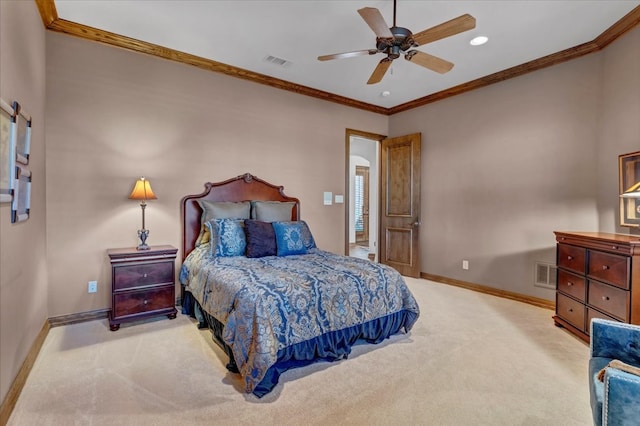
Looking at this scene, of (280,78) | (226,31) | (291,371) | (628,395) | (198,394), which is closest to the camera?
(628,395)

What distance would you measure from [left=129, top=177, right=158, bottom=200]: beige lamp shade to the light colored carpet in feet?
4.29

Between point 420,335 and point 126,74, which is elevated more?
point 126,74

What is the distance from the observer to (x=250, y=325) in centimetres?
213

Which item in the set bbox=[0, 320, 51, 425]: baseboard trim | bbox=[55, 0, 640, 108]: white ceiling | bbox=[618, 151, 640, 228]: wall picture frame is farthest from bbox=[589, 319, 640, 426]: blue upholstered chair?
bbox=[0, 320, 51, 425]: baseboard trim

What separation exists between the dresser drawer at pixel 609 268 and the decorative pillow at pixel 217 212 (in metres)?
3.55

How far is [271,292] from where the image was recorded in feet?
7.45

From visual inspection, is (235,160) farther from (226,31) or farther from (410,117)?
(410,117)

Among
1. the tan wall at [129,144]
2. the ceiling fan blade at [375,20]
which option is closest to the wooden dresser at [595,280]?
the ceiling fan blade at [375,20]

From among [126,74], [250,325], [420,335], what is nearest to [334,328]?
[250,325]

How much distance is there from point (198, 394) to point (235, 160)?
291 cm

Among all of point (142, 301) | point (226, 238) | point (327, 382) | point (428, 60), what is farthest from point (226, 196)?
point (428, 60)

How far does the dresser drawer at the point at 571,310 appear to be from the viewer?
2.94 metres

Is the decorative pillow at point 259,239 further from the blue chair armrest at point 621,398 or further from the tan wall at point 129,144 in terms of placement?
the blue chair armrest at point 621,398

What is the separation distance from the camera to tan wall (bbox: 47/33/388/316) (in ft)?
10.5
